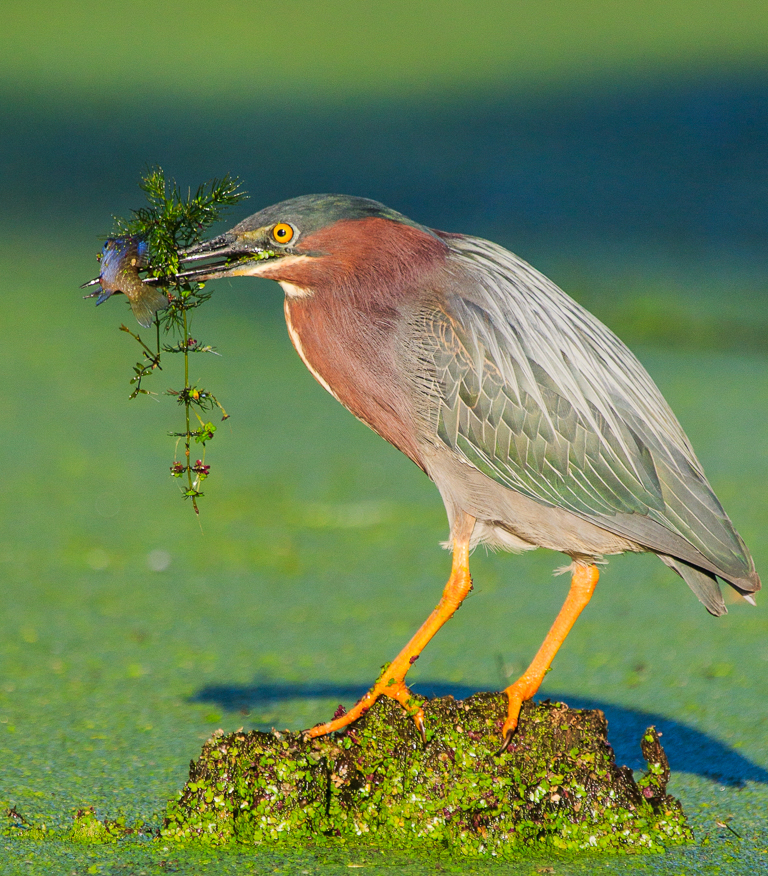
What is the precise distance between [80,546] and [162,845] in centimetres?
150

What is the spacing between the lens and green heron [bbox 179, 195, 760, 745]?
190cm

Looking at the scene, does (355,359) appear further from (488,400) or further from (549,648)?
(549,648)

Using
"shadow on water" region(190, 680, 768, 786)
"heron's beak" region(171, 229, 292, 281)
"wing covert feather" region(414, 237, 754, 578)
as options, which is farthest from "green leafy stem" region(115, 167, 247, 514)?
"shadow on water" region(190, 680, 768, 786)

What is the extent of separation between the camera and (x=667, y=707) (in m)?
2.39

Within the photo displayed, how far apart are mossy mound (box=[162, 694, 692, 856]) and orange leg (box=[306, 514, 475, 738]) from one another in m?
0.03

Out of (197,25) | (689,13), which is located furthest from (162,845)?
(689,13)

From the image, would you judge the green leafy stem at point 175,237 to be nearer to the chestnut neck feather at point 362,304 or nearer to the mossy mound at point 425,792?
the chestnut neck feather at point 362,304

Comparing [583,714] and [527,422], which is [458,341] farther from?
[583,714]

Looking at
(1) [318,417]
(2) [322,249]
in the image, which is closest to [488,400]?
(2) [322,249]

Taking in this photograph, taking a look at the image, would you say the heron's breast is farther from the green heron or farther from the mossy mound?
the mossy mound

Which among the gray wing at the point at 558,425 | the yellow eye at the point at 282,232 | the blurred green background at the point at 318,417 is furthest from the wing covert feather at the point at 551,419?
the blurred green background at the point at 318,417

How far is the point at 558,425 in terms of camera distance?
6.41ft

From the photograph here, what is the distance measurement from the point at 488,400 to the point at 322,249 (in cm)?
38

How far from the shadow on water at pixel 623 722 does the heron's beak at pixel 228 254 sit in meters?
0.93
